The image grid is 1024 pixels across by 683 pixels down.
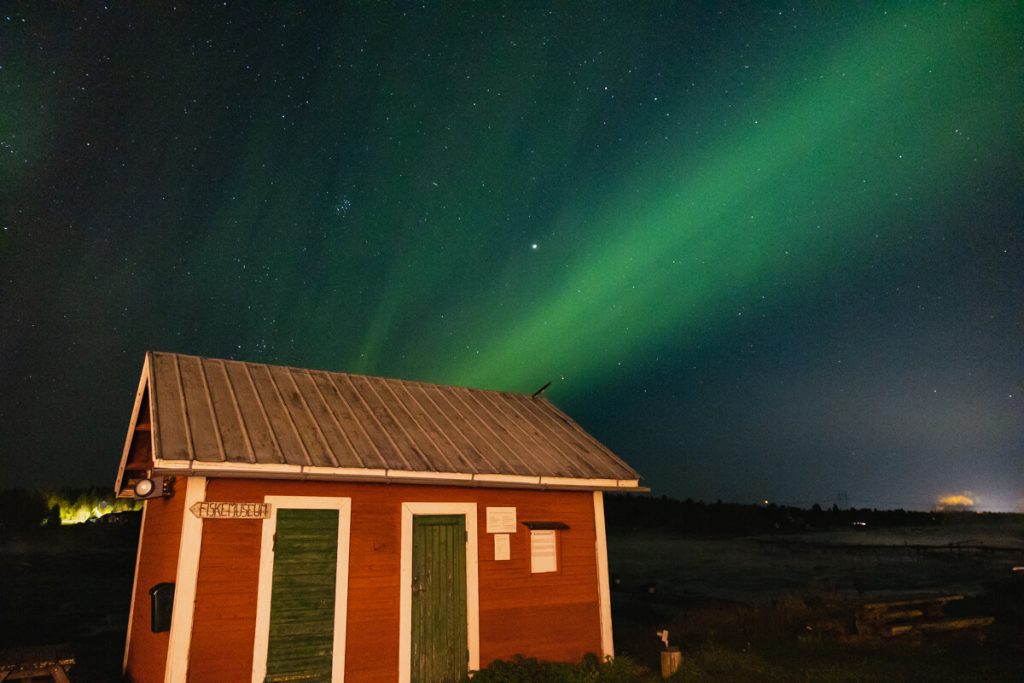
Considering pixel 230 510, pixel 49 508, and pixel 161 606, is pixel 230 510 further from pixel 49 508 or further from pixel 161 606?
pixel 49 508

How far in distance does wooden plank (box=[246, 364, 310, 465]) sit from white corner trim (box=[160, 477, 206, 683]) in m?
1.26

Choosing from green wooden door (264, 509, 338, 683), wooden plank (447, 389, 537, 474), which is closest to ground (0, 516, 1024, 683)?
green wooden door (264, 509, 338, 683)

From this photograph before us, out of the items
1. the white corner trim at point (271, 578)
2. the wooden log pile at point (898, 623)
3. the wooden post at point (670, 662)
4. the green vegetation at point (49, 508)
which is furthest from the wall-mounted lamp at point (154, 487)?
the green vegetation at point (49, 508)

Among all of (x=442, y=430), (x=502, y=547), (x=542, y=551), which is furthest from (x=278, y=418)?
(x=542, y=551)

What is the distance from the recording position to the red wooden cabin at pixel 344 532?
8.47 meters

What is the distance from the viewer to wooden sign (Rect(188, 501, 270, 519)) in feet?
27.7

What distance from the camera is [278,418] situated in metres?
10.3

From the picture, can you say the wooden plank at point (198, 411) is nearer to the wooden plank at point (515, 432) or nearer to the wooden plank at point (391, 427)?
the wooden plank at point (391, 427)

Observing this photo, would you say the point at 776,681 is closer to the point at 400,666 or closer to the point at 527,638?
the point at 527,638

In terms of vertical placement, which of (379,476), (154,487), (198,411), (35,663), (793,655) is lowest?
(793,655)

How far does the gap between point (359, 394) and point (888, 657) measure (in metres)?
12.9

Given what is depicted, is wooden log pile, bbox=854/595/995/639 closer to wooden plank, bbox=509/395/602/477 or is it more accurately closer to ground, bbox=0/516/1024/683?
ground, bbox=0/516/1024/683

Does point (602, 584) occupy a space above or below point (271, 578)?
below

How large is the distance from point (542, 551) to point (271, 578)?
500 cm
